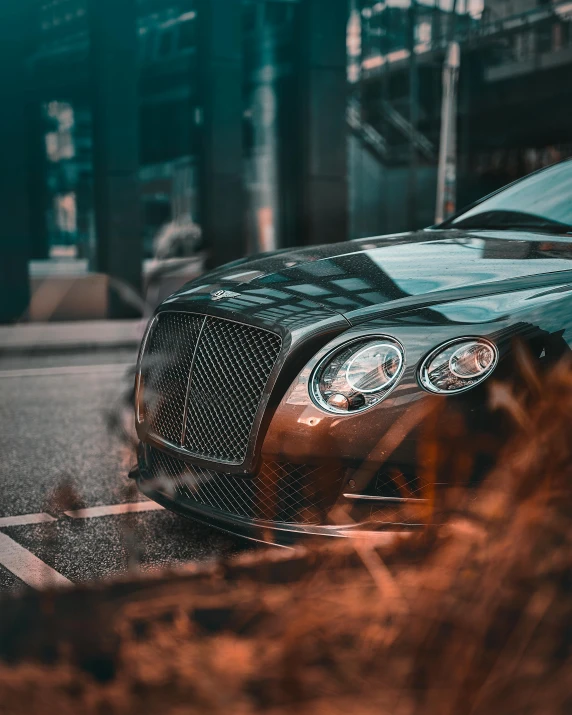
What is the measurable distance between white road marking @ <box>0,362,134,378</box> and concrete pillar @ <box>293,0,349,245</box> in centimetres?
761

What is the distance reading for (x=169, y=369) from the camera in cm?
354

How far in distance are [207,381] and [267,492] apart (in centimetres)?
49

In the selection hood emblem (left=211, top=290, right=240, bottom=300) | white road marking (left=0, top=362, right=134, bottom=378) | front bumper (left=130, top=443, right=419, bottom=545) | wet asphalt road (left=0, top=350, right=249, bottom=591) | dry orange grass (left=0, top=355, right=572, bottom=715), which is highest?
hood emblem (left=211, top=290, right=240, bottom=300)

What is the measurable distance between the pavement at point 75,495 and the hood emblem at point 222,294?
0.59 m

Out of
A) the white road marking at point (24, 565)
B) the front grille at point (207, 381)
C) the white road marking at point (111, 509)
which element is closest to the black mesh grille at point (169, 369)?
the front grille at point (207, 381)

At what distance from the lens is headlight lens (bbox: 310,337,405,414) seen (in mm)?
2757

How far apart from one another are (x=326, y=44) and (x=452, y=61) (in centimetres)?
230

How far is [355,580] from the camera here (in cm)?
168

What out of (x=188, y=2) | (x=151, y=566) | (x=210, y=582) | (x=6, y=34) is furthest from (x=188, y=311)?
(x=188, y=2)

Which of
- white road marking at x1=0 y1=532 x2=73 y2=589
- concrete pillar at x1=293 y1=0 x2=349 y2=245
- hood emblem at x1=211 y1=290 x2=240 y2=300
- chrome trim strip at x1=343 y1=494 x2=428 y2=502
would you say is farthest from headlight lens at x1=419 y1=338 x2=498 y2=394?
concrete pillar at x1=293 y1=0 x2=349 y2=245

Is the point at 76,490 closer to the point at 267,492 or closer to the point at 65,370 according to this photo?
the point at 267,492

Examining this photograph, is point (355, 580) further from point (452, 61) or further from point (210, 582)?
point (452, 61)

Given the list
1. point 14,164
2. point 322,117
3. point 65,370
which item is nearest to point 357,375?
point 65,370

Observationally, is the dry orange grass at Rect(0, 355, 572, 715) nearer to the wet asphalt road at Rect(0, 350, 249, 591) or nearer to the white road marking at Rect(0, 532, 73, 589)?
the wet asphalt road at Rect(0, 350, 249, 591)
